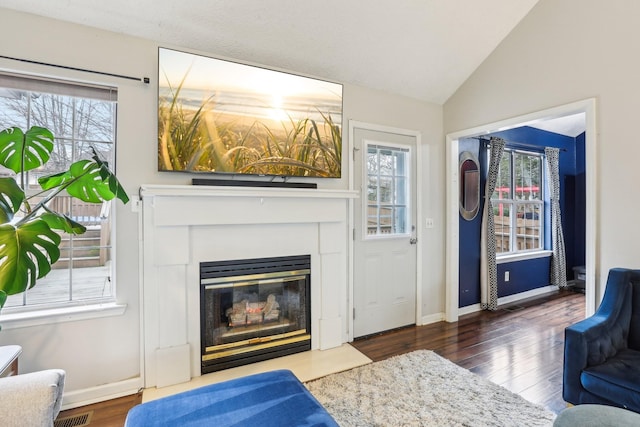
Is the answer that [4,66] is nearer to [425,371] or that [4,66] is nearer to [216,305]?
[216,305]

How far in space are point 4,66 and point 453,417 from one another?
3.52 metres

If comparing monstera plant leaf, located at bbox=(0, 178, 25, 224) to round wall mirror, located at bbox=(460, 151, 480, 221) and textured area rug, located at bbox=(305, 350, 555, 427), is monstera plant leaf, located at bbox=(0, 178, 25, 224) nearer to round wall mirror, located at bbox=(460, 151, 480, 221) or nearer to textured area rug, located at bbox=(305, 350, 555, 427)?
textured area rug, located at bbox=(305, 350, 555, 427)

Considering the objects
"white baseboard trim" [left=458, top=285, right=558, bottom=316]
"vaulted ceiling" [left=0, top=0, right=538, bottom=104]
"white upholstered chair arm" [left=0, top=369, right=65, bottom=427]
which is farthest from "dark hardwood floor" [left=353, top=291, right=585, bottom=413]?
"vaulted ceiling" [left=0, top=0, right=538, bottom=104]

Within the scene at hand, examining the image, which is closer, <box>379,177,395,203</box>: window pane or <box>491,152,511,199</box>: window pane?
<box>379,177,395,203</box>: window pane

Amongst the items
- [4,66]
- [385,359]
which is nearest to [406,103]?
[385,359]

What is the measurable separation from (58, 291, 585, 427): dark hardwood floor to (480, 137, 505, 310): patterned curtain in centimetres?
20

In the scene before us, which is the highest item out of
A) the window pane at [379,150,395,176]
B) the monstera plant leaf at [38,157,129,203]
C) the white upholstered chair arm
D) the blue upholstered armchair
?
the window pane at [379,150,395,176]

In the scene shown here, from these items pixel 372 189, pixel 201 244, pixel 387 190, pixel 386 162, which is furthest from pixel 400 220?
pixel 201 244

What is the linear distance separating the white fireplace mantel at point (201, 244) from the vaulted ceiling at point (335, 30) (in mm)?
1152

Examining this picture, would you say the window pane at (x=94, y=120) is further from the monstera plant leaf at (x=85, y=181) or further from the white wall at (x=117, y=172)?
the monstera plant leaf at (x=85, y=181)

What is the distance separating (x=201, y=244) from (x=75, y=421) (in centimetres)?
130

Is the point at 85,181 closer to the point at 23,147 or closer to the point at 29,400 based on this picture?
the point at 23,147

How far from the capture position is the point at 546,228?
502cm

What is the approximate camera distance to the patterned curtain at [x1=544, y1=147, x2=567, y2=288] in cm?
488
